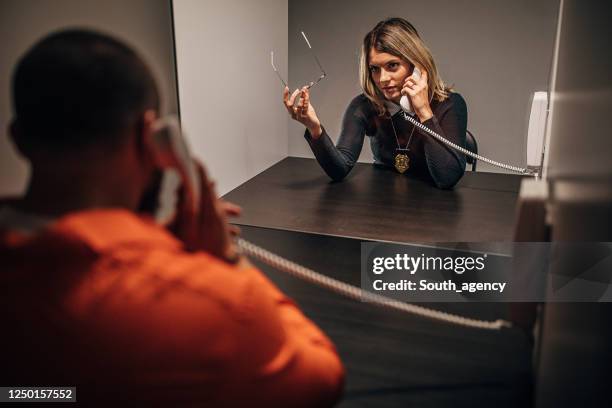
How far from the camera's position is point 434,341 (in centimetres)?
108

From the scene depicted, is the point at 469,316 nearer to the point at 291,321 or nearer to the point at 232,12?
the point at 291,321

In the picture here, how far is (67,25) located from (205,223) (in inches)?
34.5

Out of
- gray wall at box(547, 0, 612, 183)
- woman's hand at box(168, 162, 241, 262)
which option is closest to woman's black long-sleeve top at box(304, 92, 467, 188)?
gray wall at box(547, 0, 612, 183)

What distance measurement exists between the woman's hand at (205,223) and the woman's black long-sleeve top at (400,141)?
1526mm

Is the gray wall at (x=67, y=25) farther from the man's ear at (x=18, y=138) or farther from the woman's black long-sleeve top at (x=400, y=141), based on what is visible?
the woman's black long-sleeve top at (x=400, y=141)

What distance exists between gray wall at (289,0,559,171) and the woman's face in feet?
1.33

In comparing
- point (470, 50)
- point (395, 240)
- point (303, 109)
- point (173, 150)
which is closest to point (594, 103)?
point (173, 150)

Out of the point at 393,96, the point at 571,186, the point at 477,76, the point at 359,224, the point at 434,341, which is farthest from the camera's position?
the point at 477,76

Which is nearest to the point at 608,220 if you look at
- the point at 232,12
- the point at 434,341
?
the point at 434,341

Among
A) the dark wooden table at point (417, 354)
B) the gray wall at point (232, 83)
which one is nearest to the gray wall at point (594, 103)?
the dark wooden table at point (417, 354)

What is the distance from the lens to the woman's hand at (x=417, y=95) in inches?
84.6

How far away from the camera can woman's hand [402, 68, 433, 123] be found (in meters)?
2.15

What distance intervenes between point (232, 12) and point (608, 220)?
1.82 m

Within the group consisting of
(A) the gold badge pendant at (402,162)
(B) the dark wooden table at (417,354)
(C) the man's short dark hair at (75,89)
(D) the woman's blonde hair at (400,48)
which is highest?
(D) the woman's blonde hair at (400,48)
